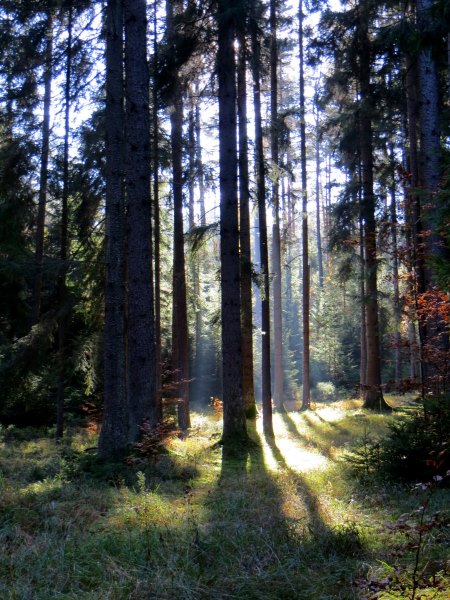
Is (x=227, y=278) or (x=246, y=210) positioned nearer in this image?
(x=227, y=278)

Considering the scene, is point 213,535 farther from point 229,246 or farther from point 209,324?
point 209,324

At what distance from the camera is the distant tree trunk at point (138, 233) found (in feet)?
30.6

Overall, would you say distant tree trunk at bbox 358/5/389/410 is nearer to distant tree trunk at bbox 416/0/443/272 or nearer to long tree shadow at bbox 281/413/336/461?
long tree shadow at bbox 281/413/336/461

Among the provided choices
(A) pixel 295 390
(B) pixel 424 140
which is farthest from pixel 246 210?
(A) pixel 295 390

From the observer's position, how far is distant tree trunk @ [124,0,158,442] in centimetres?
934

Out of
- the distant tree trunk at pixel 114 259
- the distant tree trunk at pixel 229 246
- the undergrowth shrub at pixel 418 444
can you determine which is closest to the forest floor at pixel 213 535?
the undergrowth shrub at pixel 418 444

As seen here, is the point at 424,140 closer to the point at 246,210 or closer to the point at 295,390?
the point at 246,210

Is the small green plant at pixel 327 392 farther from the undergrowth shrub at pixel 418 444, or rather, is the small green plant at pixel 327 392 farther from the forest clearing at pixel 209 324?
the undergrowth shrub at pixel 418 444

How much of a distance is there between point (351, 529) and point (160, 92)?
394 inches


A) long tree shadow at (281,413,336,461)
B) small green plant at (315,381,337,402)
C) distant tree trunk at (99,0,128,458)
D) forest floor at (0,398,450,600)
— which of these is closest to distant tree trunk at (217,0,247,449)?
long tree shadow at (281,413,336,461)

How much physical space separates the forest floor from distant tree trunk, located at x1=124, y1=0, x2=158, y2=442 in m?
1.41

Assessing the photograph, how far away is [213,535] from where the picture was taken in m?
4.70

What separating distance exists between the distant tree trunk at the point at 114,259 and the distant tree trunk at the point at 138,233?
16 centimetres

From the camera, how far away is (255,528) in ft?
16.1
